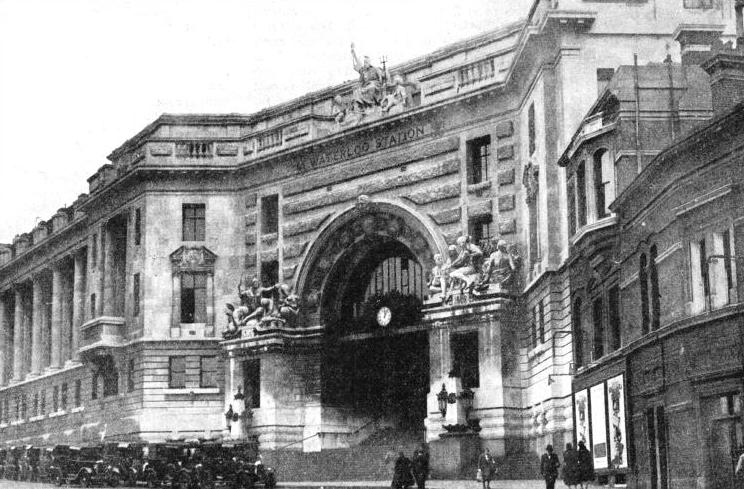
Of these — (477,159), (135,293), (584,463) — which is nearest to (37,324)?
(135,293)

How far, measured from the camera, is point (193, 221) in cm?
6394

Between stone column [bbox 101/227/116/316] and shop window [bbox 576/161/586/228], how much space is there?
34.5 metres

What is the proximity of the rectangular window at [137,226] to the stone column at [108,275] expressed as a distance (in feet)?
11.1

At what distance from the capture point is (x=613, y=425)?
112 feet

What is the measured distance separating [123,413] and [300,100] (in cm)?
1758

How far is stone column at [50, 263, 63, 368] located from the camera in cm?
7888

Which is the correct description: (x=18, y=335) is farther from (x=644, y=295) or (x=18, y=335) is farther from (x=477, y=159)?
(x=644, y=295)

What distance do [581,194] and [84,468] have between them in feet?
70.9

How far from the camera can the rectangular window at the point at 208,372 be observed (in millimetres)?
62438

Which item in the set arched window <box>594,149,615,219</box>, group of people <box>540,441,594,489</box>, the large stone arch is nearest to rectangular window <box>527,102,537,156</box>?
the large stone arch

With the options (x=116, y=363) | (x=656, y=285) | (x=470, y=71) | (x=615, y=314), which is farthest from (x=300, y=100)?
(x=656, y=285)

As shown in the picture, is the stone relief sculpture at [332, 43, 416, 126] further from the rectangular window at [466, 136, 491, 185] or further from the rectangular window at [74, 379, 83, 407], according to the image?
the rectangular window at [74, 379, 83, 407]

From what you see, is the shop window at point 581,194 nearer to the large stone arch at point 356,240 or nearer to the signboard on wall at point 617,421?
the signboard on wall at point 617,421

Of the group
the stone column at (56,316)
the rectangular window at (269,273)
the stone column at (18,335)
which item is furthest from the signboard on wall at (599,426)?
the stone column at (18,335)
